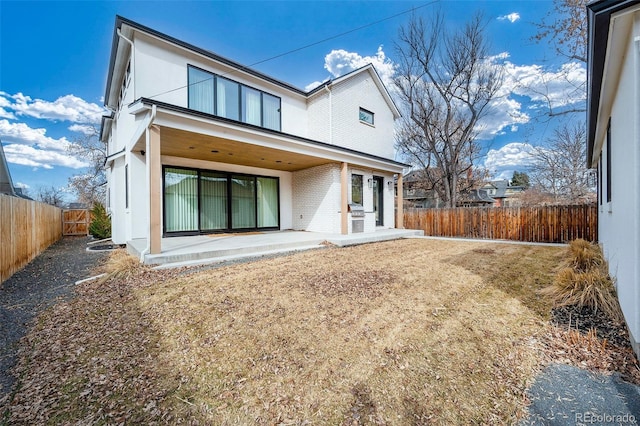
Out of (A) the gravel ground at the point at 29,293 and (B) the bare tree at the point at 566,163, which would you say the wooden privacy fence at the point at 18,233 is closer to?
(A) the gravel ground at the point at 29,293

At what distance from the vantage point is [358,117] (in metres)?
12.6

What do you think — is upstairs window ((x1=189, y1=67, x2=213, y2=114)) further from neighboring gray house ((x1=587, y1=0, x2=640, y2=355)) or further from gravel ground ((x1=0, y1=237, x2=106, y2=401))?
neighboring gray house ((x1=587, y1=0, x2=640, y2=355))

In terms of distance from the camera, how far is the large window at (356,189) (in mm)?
10836

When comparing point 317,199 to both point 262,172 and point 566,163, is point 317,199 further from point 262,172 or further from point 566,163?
point 566,163

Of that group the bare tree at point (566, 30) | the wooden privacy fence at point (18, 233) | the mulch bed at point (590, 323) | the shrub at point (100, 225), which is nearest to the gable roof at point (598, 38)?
the mulch bed at point (590, 323)

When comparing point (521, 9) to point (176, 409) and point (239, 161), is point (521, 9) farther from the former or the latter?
point (176, 409)

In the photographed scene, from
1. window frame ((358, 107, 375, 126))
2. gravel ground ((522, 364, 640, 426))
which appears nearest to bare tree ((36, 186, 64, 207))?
window frame ((358, 107, 375, 126))

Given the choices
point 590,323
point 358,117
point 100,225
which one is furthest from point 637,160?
point 100,225

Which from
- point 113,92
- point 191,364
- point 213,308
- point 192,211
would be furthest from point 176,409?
point 113,92

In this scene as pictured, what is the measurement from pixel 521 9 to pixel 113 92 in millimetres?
16325

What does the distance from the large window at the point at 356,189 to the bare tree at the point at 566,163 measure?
1597 centimetres

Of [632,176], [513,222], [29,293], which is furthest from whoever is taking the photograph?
[513,222]

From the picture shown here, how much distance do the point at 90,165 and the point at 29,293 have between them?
2357 cm

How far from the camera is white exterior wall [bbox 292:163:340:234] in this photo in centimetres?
1018
